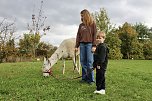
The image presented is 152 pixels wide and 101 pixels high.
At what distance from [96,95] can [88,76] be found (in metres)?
1.55

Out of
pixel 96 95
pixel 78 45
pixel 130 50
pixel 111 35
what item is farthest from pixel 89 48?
pixel 130 50

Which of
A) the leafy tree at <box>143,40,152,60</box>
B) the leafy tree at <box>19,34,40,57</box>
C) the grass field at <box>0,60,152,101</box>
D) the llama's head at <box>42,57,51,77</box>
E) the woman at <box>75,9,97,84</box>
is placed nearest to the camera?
the grass field at <box>0,60,152,101</box>

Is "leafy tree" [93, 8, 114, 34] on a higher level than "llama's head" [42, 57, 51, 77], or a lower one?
higher

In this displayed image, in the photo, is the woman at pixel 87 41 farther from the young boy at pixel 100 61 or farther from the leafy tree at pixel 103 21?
the leafy tree at pixel 103 21

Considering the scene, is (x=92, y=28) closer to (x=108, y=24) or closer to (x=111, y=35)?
(x=111, y=35)

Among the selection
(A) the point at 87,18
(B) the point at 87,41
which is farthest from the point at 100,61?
(A) the point at 87,18

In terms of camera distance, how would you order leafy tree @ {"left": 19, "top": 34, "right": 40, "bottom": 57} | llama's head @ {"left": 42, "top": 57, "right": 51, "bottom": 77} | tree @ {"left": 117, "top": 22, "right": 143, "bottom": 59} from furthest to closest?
1. tree @ {"left": 117, "top": 22, "right": 143, "bottom": 59}
2. leafy tree @ {"left": 19, "top": 34, "right": 40, "bottom": 57}
3. llama's head @ {"left": 42, "top": 57, "right": 51, "bottom": 77}

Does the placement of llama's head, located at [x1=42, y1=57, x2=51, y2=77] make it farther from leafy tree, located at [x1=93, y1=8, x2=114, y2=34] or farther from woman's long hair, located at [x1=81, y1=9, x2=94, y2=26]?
leafy tree, located at [x1=93, y1=8, x2=114, y2=34]

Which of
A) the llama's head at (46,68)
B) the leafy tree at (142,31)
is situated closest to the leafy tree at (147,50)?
the leafy tree at (142,31)

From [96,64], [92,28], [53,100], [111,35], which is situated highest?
[111,35]

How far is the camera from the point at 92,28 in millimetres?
8977

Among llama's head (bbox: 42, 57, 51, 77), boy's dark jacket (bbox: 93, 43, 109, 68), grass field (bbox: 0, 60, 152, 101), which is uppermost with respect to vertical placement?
boy's dark jacket (bbox: 93, 43, 109, 68)

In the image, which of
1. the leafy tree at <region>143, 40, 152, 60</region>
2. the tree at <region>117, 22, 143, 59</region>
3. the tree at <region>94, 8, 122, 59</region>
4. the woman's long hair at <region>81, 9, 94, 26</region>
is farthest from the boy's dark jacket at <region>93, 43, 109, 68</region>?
the leafy tree at <region>143, 40, 152, 60</region>

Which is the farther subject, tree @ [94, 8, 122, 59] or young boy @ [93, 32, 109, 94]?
tree @ [94, 8, 122, 59]
